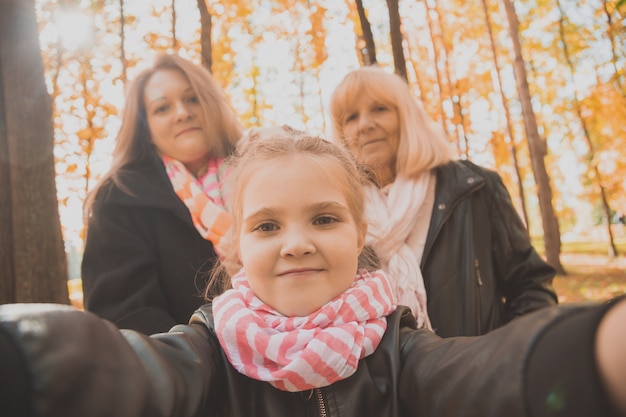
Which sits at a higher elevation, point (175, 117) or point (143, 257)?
point (175, 117)

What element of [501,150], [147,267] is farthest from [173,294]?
[501,150]

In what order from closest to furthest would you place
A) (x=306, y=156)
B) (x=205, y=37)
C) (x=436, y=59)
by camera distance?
(x=306, y=156) → (x=205, y=37) → (x=436, y=59)

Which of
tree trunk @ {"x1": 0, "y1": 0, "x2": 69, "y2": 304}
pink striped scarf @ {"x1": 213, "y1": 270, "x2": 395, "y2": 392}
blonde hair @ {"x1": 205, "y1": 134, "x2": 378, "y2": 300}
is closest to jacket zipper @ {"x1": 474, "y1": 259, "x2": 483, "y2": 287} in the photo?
blonde hair @ {"x1": 205, "y1": 134, "x2": 378, "y2": 300}

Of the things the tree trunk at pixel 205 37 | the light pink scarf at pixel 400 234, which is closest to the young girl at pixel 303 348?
the light pink scarf at pixel 400 234

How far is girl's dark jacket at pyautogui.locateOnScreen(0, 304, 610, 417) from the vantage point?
581 mm

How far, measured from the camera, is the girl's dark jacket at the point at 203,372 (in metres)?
0.58

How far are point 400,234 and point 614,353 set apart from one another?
65.2 inches

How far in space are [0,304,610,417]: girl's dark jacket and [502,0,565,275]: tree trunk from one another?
941cm

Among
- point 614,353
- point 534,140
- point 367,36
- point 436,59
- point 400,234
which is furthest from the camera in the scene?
point 436,59

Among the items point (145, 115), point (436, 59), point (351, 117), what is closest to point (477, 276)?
point (351, 117)

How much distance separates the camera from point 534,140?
29.9ft

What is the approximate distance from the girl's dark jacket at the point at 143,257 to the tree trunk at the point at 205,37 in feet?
10.7

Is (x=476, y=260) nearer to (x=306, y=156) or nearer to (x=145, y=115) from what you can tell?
(x=306, y=156)

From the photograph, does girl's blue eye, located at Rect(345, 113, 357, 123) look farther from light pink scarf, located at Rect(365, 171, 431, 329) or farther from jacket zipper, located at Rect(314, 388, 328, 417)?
jacket zipper, located at Rect(314, 388, 328, 417)
